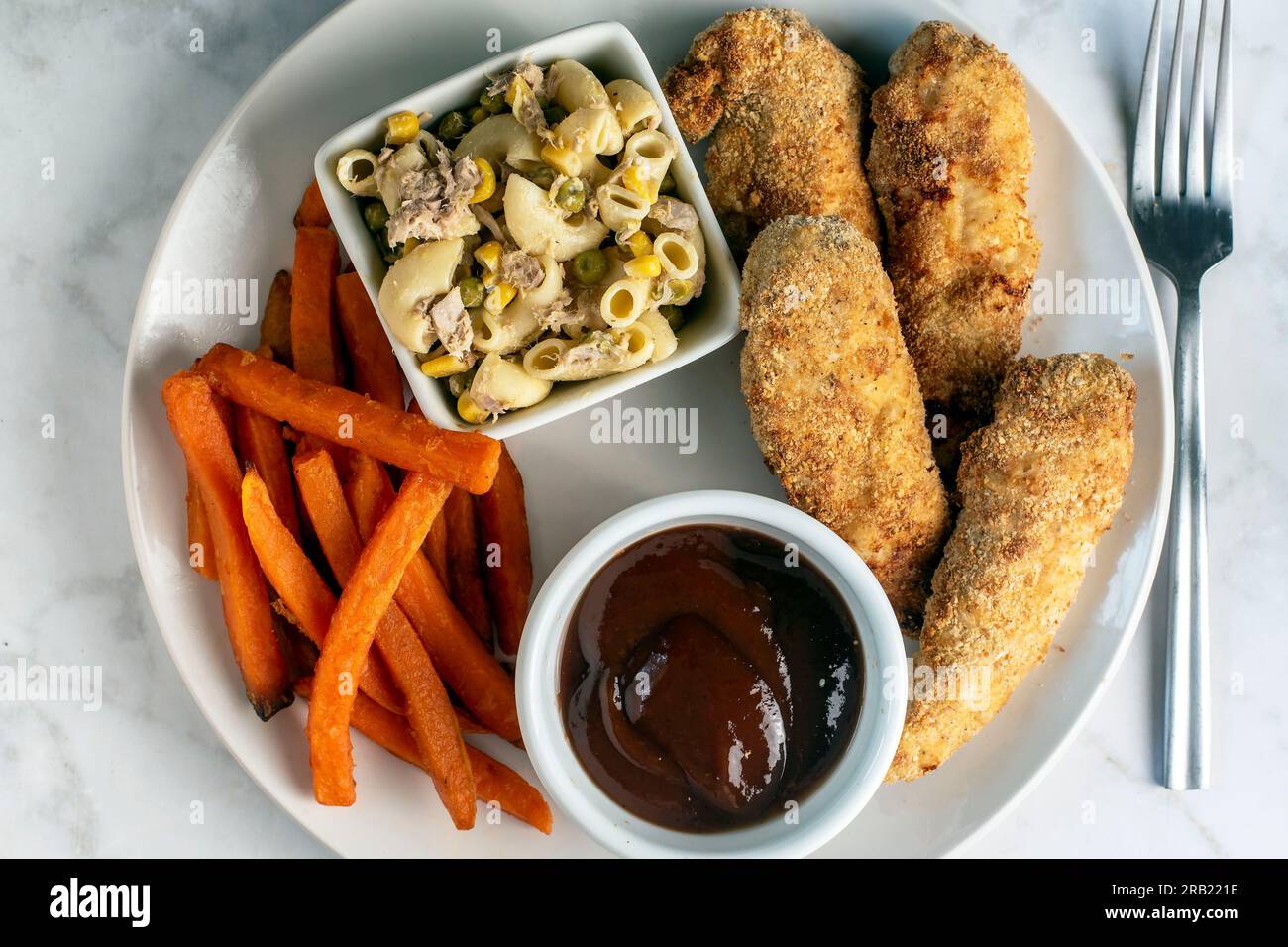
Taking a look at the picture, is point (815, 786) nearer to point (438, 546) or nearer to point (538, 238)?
point (438, 546)

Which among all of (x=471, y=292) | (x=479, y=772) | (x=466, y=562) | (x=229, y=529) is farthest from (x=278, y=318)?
(x=479, y=772)

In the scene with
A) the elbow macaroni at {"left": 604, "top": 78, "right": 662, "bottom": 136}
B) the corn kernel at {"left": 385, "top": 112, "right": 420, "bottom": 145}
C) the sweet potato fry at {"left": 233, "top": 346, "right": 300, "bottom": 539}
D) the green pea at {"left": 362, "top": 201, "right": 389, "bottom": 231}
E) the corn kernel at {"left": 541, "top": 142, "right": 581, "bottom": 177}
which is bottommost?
the sweet potato fry at {"left": 233, "top": 346, "right": 300, "bottom": 539}

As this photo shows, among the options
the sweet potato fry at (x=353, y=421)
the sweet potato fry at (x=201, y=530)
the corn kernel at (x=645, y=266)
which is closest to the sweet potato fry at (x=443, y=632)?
the sweet potato fry at (x=353, y=421)

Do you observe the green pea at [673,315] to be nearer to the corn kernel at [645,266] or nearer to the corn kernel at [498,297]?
the corn kernel at [645,266]

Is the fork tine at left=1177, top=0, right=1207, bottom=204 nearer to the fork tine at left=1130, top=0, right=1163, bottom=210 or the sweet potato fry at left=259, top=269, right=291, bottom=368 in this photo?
the fork tine at left=1130, top=0, right=1163, bottom=210

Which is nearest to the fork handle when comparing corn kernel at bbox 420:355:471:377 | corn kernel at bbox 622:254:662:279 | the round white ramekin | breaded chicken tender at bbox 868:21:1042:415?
breaded chicken tender at bbox 868:21:1042:415

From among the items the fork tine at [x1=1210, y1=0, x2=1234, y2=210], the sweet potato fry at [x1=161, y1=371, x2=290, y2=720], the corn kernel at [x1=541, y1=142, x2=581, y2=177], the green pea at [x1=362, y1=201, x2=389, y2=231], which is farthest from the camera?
the fork tine at [x1=1210, y1=0, x2=1234, y2=210]
